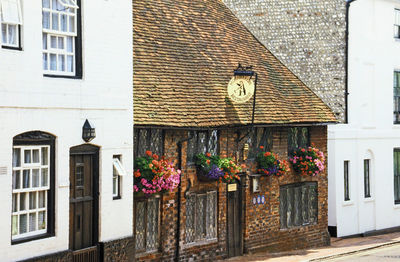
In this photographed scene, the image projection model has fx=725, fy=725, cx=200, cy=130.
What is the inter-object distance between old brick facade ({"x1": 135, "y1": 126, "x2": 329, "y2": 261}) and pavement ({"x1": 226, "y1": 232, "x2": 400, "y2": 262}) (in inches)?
14.0

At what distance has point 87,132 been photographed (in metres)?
13.8

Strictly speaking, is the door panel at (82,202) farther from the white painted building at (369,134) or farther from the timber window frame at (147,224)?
the white painted building at (369,134)

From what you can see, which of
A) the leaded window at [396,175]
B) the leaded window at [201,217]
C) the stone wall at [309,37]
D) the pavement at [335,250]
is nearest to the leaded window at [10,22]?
the leaded window at [201,217]

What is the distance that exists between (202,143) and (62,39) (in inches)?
222

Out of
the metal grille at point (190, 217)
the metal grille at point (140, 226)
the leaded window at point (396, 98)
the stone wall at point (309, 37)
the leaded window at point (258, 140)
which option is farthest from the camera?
the leaded window at point (396, 98)

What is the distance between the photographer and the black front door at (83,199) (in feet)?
45.4

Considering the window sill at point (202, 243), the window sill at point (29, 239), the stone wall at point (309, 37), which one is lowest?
the window sill at point (202, 243)

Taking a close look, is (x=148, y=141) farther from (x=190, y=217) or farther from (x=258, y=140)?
(x=258, y=140)

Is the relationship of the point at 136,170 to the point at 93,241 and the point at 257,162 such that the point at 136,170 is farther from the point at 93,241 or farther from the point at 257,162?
the point at 257,162

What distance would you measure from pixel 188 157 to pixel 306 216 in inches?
228

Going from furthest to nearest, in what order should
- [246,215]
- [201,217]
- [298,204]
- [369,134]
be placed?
1. [369,134]
2. [298,204]
3. [246,215]
4. [201,217]

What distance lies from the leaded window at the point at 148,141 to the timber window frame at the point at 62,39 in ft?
9.12

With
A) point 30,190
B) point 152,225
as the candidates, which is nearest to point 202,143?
point 152,225

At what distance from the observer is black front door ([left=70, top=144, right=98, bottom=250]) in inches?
544
